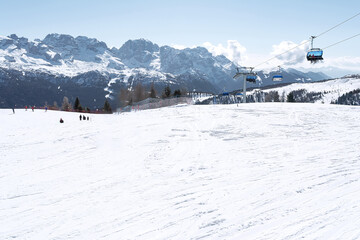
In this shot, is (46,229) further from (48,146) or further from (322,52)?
(322,52)

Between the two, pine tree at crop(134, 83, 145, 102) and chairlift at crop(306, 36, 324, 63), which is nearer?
chairlift at crop(306, 36, 324, 63)

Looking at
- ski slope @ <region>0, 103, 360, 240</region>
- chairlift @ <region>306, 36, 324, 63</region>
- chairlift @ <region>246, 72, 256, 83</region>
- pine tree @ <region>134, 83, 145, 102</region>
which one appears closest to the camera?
ski slope @ <region>0, 103, 360, 240</region>

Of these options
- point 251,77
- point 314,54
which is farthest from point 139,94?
point 314,54

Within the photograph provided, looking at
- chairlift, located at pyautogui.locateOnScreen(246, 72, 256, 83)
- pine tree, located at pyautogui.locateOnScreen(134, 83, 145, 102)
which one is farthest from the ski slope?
pine tree, located at pyautogui.locateOnScreen(134, 83, 145, 102)

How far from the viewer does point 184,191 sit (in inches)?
263

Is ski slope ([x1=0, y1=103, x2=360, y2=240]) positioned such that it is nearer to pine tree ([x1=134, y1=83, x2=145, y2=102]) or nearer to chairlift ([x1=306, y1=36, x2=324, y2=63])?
chairlift ([x1=306, y1=36, x2=324, y2=63])

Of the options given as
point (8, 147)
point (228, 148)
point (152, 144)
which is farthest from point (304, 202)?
point (8, 147)

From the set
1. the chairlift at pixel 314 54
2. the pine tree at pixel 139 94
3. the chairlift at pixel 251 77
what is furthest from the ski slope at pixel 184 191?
the pine tree at pixel 139 94

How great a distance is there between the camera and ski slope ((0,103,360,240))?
493 centimetres

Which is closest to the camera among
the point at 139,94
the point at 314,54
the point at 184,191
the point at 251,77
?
the point at 184,191

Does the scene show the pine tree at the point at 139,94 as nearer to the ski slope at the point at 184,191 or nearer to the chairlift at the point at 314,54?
the chairlift at the point at 314,54

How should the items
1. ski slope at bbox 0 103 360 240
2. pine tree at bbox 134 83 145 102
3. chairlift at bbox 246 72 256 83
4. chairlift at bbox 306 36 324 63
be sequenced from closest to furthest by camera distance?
ski slope at bbox 0 103 360 240
chairlift at bbox 306 36 324 63
chairlift at bbox 246 72 256 83
pine tree at bbox 134 83 145 102

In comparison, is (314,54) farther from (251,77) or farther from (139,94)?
(139,94)

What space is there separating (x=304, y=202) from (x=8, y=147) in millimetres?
15454
